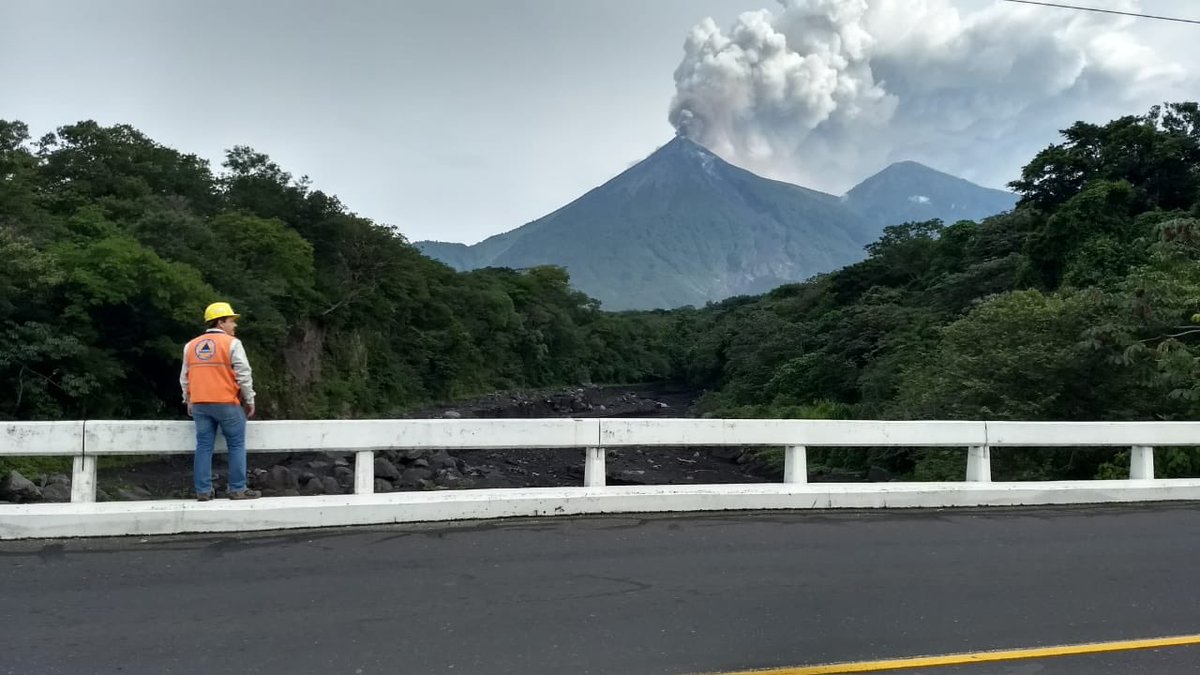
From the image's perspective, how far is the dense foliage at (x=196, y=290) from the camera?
898 inches

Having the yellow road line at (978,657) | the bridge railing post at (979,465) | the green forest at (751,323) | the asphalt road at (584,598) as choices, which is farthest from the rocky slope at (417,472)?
the yellow road line at (978,657)

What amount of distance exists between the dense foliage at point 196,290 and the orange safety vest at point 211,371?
17.9m

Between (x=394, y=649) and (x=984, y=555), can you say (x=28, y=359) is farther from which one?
(x=984, y=555)

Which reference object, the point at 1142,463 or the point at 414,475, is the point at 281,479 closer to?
the point at 414,475

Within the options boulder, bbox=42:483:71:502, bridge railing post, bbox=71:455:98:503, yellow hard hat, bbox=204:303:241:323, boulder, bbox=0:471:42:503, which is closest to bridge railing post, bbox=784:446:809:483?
yellow hard hat, bbox=204:303:241:323

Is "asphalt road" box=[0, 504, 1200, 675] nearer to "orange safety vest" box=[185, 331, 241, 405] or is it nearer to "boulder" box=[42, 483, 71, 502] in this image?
"orange safety vest" box=[185, 331, 241, 405]

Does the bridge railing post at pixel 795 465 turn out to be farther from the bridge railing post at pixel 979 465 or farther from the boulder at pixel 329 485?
the boulder at pixel 329 485

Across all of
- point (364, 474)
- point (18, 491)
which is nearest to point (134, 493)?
point (18, 491)

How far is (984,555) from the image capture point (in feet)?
21.7

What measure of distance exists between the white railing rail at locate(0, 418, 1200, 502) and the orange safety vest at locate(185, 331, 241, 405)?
448 mm

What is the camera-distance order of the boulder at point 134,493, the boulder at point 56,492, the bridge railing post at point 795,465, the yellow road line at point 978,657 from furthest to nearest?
the boulder at point 134,493
the boulder at point 56,492
the bridge railing post at point 795,465
the yellow road line at point 978,657

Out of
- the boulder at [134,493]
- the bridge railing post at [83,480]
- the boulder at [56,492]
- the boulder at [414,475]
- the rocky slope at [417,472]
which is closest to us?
the bridge railing post at [83,480]

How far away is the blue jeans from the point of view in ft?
21.7

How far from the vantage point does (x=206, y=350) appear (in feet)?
21.8
